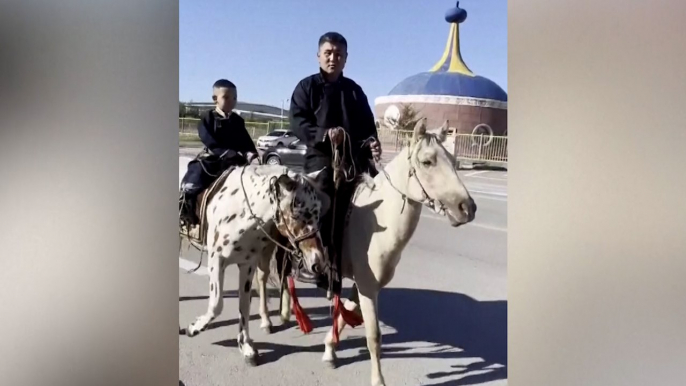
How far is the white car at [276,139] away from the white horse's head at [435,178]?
38 cm

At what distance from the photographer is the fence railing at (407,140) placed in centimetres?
168

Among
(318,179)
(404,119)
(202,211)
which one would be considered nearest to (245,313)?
(202,211)

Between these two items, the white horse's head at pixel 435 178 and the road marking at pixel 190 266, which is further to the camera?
the road marking at pixel 190 266

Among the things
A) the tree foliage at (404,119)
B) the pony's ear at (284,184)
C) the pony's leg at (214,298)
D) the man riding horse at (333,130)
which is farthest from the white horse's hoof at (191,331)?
the tree foliage at (404,119)

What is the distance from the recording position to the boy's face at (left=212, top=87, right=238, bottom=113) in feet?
5.79

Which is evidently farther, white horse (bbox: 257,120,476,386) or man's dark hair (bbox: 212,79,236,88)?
man's dark hair (bbox: 212,79,236,88)

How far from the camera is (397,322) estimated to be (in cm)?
173

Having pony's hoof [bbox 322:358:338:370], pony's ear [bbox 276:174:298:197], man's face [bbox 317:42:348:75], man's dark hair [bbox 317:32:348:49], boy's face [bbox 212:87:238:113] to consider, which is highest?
man's dark hair [bbox 317:32:348:49]

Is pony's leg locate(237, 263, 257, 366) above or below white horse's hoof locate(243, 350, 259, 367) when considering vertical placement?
above

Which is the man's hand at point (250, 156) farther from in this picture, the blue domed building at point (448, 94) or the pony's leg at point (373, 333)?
the pony's leg at point (373, 333)

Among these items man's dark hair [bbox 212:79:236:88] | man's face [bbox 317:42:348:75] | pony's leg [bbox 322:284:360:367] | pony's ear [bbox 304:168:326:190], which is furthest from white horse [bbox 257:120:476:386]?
man's dark hair [bbox 212:79:236:88]

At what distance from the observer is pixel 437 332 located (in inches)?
69.7

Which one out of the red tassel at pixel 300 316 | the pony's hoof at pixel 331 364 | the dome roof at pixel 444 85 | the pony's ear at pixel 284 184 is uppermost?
the dome roof at pixel 444 85

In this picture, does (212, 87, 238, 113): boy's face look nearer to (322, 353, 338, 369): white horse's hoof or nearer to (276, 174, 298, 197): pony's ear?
(276, 174, 298, 197): pony's ear
